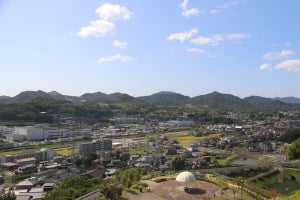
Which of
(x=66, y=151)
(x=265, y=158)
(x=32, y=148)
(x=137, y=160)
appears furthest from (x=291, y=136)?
(x=32, y=148)

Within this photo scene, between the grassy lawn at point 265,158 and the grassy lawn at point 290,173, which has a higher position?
the grassy lawn at point 265,158

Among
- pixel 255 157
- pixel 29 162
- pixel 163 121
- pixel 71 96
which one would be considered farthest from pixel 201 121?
pixel 71 96

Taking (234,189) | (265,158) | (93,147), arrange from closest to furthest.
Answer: (234,189)
(265,158)
(93,147)

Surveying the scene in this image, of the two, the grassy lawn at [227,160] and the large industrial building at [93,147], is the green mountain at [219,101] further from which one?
the grassy lawn at [227,160]

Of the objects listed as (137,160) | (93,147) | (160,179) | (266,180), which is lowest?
(266,180)

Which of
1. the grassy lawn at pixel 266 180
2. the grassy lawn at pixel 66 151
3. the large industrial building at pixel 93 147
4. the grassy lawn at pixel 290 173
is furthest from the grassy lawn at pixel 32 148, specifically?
the grassy lawn at pixel 290 173

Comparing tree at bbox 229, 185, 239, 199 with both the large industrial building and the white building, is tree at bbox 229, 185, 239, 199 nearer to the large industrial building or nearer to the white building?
the large industrial building

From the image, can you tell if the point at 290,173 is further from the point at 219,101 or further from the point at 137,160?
the point at 219,101

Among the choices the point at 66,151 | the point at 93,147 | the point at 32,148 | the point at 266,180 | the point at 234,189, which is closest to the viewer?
the point at 234,189
